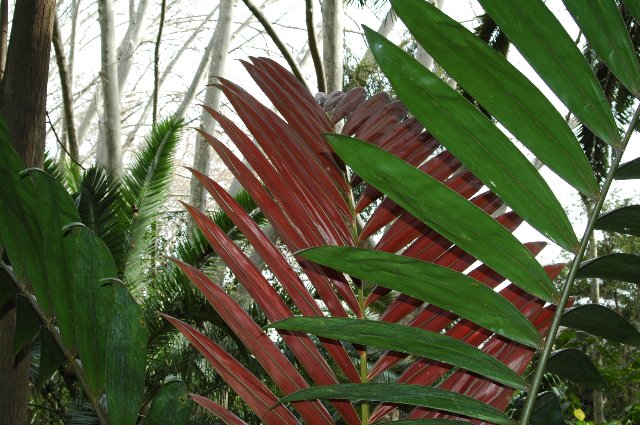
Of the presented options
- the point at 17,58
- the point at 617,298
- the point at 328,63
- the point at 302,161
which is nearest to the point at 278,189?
the point at 302,161

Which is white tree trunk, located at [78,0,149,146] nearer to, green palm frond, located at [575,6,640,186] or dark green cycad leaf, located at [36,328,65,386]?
green palm frond, located at [575,6,640,186]

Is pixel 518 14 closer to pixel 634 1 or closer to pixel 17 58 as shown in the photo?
pixel 634 1

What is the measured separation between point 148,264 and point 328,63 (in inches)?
72.1

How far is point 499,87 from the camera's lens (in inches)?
20.3

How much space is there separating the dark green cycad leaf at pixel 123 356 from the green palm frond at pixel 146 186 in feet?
14.9

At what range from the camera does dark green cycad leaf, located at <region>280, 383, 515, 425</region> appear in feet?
1.52

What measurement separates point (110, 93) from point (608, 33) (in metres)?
6.83

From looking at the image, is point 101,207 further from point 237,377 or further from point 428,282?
point 428,282

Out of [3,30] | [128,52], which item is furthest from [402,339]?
[128,52]

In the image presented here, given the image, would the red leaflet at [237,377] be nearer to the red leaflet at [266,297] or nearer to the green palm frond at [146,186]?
the red leaflet at [266,297]

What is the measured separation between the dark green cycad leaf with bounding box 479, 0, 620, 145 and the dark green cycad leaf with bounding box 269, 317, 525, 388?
6.7 inches

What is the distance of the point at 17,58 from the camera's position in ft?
5.29

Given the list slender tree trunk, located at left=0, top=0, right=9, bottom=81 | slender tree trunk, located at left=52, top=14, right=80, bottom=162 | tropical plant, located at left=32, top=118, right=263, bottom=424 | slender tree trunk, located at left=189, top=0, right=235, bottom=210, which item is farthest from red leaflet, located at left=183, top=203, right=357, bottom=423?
slender tree trunk, located at left=189, top=0, right=235, bottom=210

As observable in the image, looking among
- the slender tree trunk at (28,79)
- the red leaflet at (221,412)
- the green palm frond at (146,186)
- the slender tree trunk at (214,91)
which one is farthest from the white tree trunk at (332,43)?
the red leaflet at (221,412)
